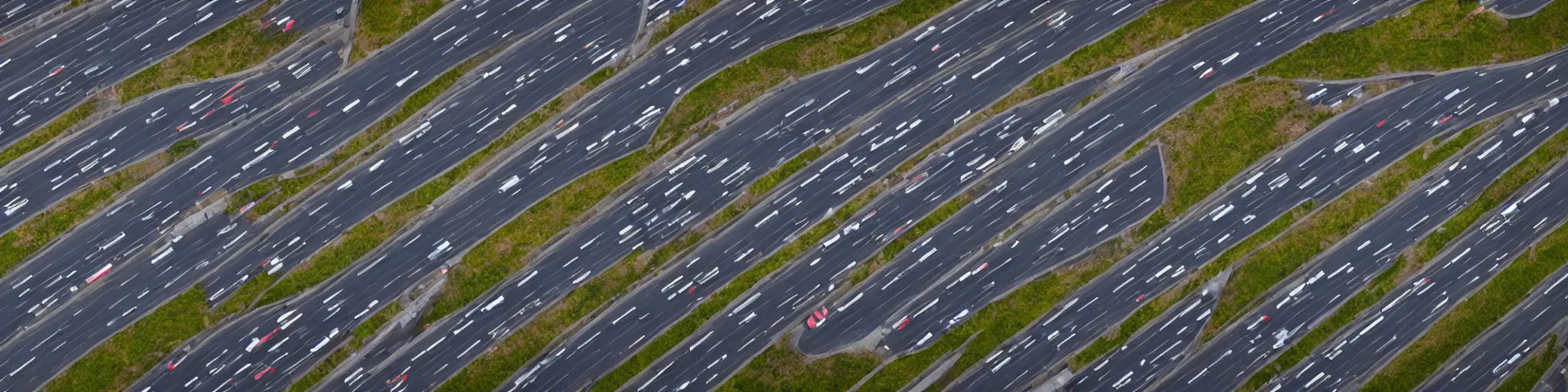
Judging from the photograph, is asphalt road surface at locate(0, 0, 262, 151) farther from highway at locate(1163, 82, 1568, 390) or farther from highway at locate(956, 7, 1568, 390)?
highway at locate(1163, 82, 1568, 390)

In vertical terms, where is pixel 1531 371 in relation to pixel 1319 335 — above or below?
below

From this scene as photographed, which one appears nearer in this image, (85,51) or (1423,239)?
(85,51)

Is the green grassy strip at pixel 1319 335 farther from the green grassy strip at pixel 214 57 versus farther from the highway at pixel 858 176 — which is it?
the green grassy strip at pixel 214 57

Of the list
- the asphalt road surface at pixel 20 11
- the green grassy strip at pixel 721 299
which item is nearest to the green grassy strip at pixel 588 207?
the green grassy strip at pixel 721 299

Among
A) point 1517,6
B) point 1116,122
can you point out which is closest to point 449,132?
point 1116,122

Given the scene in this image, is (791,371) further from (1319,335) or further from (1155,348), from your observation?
(1319,335)

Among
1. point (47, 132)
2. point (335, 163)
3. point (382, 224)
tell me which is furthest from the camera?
point (335, 163)

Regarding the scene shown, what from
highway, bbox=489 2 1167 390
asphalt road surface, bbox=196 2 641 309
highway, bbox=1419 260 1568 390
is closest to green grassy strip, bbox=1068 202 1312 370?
highway, bbox=489 2 1167 390
